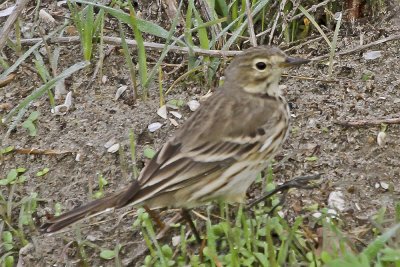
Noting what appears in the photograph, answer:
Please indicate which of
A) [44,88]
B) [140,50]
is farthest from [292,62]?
[44,88]

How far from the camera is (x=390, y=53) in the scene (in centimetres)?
537

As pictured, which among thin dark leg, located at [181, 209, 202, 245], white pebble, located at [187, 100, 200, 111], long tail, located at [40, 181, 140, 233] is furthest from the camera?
white pebble, located at [187, 100, 200, 111]

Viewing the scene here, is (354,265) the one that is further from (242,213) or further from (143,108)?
(143,108)

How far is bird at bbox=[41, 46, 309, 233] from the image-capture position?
4148mm

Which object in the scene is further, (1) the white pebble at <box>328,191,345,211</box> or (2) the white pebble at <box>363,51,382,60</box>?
(2) the white pebble at <box>363,51,382,60</box>

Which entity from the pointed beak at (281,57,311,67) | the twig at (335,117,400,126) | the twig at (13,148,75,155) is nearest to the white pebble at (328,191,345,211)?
the twig at (335,117,400,126)

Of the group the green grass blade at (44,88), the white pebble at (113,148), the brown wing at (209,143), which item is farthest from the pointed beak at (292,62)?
the green grass blade at (44,88)

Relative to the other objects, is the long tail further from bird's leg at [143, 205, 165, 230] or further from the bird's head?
the bird's head

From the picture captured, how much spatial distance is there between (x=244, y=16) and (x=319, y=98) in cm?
71

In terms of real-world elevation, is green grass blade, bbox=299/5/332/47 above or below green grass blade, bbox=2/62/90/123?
below

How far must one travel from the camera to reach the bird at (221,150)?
4148 mm

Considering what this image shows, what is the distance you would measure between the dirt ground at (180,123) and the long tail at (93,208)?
1.34 ft

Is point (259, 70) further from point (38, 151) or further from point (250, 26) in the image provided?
point (38, 151)

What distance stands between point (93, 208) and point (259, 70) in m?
1.06
